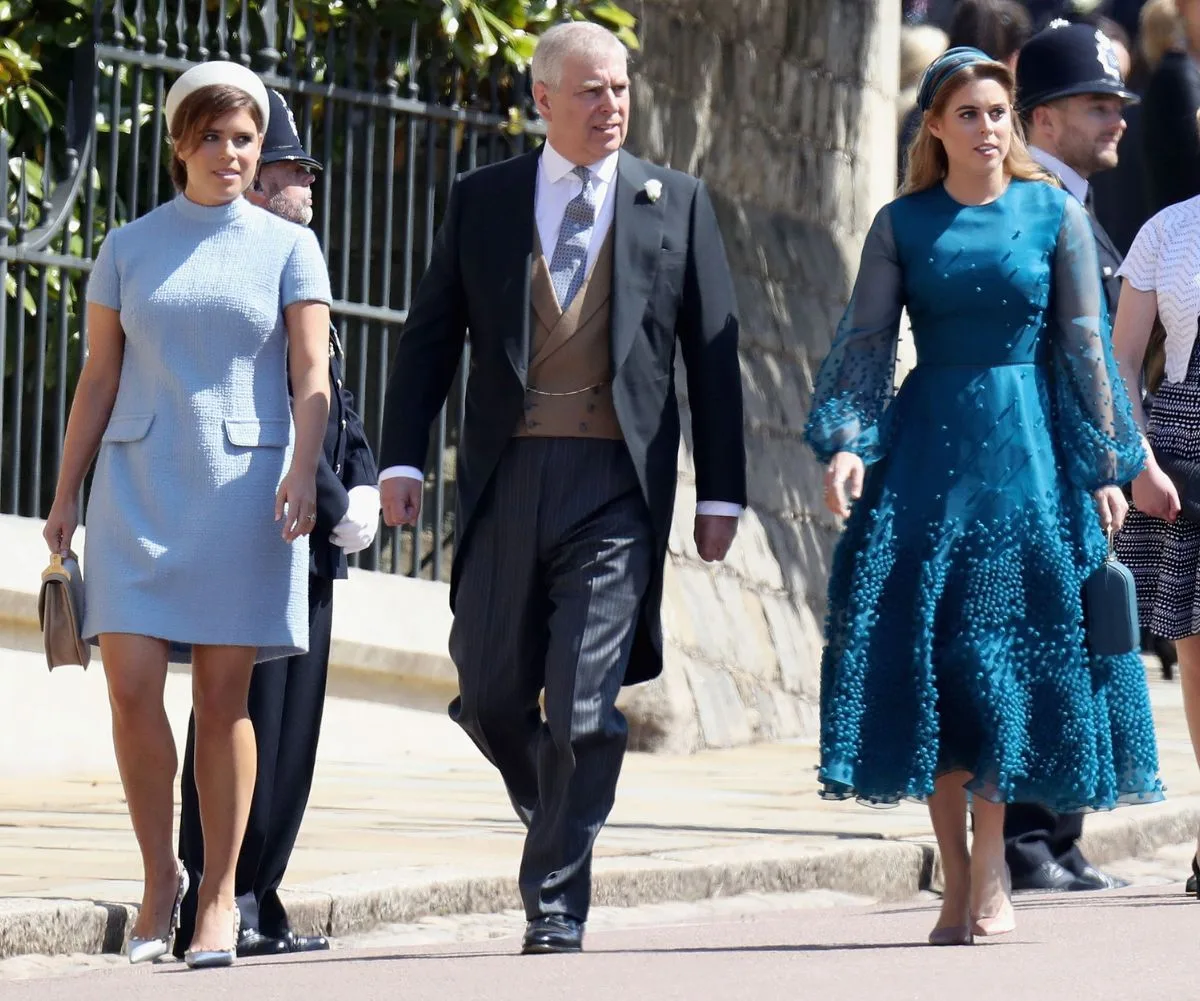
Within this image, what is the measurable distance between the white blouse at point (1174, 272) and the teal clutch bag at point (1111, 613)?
1.10m

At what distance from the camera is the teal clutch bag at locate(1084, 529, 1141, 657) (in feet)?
19.8

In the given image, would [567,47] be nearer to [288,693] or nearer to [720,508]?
[720,508]

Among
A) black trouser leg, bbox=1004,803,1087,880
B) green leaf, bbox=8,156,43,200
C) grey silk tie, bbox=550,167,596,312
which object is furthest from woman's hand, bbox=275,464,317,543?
green leaf, bbox=8,156,43,200

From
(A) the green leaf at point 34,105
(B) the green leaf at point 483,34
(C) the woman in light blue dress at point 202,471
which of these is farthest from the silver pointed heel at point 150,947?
(B) the green leaf at point 483,34

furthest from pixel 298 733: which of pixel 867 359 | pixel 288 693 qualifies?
pixel 867 359

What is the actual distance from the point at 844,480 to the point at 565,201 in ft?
2.86

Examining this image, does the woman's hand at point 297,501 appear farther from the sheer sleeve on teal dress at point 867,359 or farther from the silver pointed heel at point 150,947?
the sheer sleeve on teal dress at point 867,359

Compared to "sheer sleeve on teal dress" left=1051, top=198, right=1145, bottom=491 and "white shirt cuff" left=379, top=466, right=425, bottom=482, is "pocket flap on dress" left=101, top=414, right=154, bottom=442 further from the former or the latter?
"sheer sleeve on teal dress" left=1051, top=198, right=1145, bottom=491

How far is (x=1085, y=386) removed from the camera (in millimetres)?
6113

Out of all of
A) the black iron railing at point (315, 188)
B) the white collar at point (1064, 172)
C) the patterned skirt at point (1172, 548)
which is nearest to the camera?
the patterned skirt at point (1172, 548)

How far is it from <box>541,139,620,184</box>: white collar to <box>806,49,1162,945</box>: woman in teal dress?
1.91ft

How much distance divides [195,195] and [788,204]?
6.39 meters

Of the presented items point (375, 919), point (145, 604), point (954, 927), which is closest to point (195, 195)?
point (145, 604)

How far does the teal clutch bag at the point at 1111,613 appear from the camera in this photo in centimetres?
603
